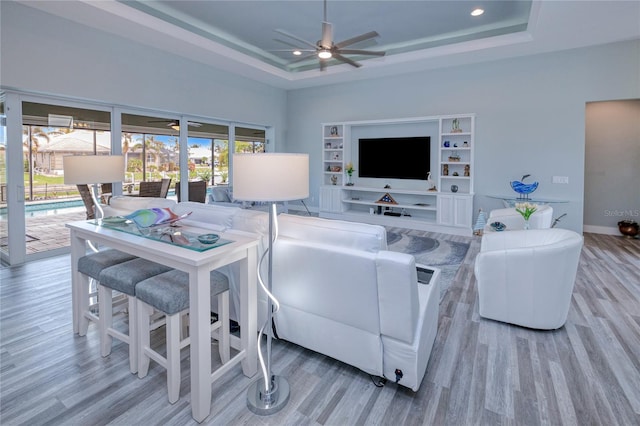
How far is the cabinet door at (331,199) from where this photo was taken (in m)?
7.55

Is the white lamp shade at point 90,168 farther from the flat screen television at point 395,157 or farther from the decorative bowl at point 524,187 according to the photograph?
the decorative bowl at point 524,187

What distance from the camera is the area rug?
4203 millimetres

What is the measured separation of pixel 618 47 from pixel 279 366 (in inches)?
260

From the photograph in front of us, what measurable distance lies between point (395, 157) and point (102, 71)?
17.6 ft

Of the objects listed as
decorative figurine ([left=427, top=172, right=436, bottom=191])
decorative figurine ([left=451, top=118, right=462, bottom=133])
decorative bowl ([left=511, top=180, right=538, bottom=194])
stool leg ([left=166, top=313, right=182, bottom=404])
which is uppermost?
decorative figurine ([left=451, top=118, right=462, bottom=133])

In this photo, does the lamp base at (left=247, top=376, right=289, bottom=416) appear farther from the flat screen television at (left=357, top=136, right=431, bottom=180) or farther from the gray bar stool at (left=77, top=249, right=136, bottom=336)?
the flat screen television at (left=357, top=136, right=431, bottom=180)

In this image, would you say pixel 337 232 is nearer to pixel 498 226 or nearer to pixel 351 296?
pixel 351 296

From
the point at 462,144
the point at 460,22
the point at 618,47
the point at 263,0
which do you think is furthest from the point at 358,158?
the point at 618,47

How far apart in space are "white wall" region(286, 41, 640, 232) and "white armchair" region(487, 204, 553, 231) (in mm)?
1819

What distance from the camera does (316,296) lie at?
2.11 metres

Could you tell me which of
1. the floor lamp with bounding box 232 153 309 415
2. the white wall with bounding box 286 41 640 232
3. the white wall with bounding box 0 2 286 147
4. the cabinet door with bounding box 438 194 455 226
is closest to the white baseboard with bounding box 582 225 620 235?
the white wall with bounding box 286 41 640 232

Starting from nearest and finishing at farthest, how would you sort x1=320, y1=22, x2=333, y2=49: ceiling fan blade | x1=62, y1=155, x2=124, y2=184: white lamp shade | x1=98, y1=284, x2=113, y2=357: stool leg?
x1=98, y1=284, x2=113, y2=357: stool leg → x1=62, y1=155, x2=124, y2=184: white lamp shade → x1=320, y1=22, x2=333, y2=49: ceiling fan blade

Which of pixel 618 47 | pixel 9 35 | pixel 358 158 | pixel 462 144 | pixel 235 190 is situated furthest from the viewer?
pixel 358 158

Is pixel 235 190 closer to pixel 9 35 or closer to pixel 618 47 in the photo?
pixel 9 35
